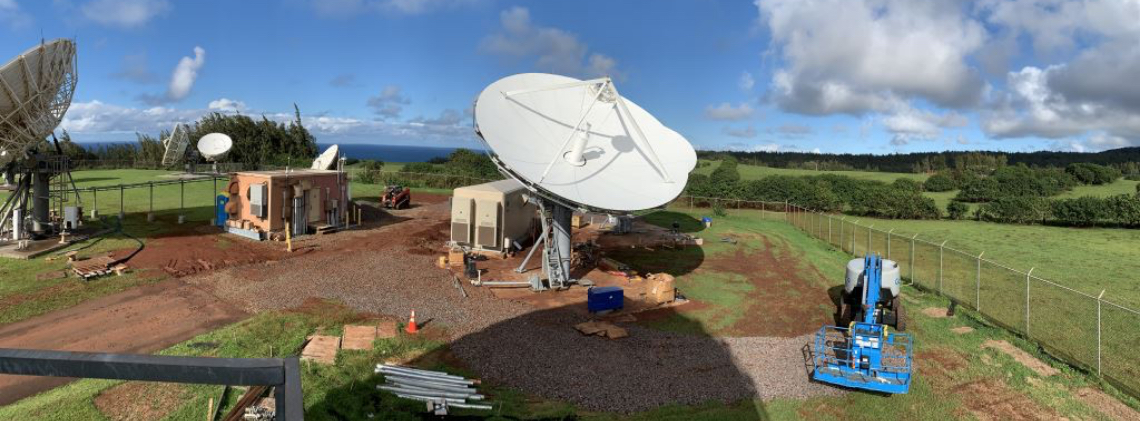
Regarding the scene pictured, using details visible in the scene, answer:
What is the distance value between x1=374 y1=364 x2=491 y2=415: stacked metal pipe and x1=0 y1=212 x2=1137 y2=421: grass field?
11.5 inches

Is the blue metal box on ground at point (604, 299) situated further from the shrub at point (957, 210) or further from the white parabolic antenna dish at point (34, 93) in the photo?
the shrub at point (957, 210)

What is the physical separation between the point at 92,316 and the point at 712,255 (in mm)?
25934

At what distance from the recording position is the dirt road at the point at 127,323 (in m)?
16.0

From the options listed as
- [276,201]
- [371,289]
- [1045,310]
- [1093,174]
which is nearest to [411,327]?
[371,289]

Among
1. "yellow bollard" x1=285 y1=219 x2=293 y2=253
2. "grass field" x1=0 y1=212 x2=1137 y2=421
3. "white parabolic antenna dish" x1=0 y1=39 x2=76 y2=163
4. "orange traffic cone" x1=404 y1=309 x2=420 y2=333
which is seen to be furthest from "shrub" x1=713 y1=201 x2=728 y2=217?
"white parabolic antenna dish" x1=0 y1=39 x2=76 y2=163

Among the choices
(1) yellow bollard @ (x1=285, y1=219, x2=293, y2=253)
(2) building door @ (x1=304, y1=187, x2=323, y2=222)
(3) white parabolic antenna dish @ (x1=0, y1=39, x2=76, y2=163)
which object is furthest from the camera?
(2) building door @ (x1=304, y1=187, x2=323, y2=222)

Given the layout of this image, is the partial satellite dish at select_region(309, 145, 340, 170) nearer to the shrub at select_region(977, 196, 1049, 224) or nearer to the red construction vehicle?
the red construction vehicle

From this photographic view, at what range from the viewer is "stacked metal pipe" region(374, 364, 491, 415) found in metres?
12.5

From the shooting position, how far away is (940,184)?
71000 millimetres

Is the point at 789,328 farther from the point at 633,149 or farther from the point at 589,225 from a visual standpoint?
the point at 589,225

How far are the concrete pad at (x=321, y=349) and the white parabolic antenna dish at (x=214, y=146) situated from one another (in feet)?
135

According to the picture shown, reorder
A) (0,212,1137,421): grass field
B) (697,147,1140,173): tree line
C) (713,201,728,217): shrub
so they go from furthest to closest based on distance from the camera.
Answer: (697,147,1140,173): tree line, (713,201,728,217): shrub, (0,212,1137,421): grass field

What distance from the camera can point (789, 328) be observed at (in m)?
19.0

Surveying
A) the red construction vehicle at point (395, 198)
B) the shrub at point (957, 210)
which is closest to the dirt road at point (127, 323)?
the red construction vehicle at point (395, 198)
